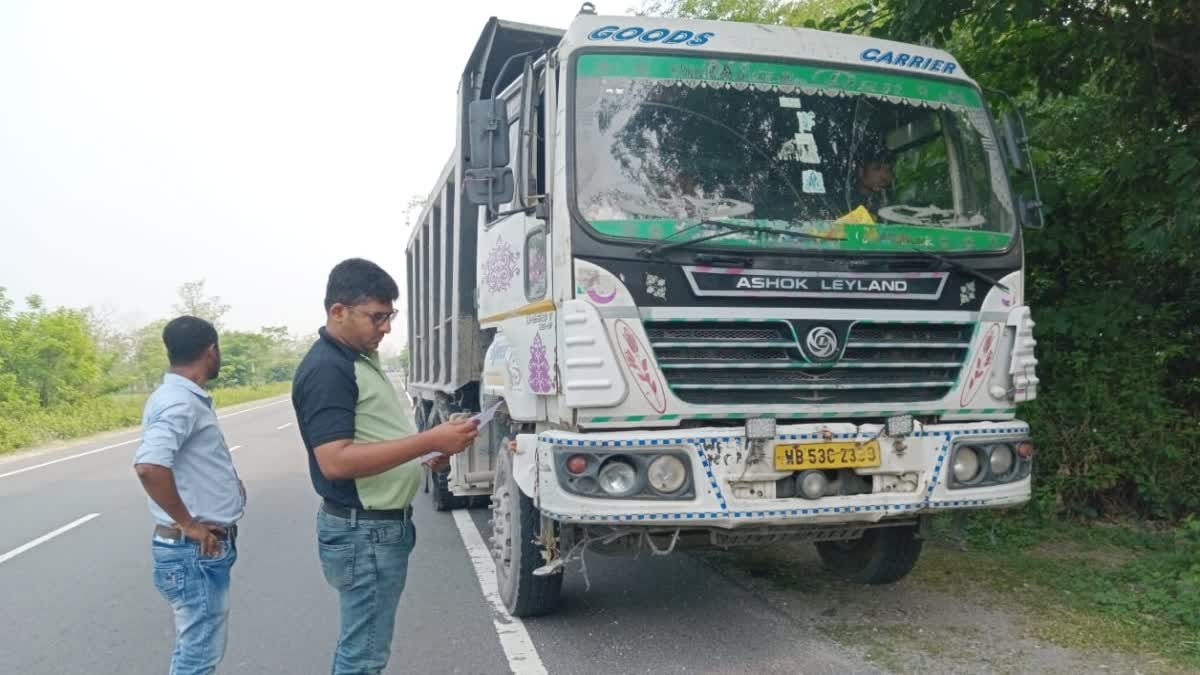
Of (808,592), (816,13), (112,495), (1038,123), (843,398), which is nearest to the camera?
(843,398)

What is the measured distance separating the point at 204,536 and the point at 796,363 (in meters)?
2.45

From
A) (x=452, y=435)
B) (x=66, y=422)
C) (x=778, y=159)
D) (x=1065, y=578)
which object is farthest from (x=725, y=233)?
(x=66, y=422)

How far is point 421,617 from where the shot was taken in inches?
196

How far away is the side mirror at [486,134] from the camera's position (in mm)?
4121

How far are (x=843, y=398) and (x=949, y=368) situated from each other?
580 millimetres

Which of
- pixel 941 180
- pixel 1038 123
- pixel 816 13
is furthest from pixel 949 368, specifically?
pixel 816 13

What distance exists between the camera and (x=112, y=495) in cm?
1060

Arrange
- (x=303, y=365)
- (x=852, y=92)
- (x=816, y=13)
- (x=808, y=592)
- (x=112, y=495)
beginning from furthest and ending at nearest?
(x=816, y=13), (x=112, y=495), (x=808, y=592), (x=852, y=92), (x=303, y=365)

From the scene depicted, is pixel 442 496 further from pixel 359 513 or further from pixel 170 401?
pixel 359 513

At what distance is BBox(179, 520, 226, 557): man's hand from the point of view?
9.17ft

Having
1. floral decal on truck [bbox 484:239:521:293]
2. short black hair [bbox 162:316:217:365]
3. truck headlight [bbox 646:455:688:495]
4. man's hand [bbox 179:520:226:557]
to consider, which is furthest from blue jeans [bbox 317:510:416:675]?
floral decal on truck [bbox 484:239:521:293]

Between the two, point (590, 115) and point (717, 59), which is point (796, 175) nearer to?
point (717, 59)

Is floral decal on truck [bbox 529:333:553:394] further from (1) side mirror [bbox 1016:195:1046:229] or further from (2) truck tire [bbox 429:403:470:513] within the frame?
(2) truck tire [bbox 429:403:470:513]

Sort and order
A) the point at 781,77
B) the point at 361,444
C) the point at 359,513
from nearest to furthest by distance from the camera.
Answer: the point at 361,444 → the point at 359,513 → the point at 781,77
